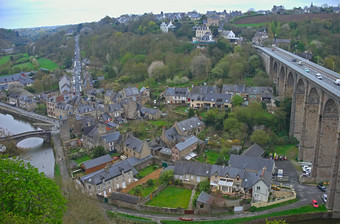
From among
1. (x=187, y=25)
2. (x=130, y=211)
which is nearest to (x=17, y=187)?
(x=130, y=211)

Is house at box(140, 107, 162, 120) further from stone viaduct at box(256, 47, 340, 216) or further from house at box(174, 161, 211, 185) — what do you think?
stone viaduct at box(256, 47, 340, 216)

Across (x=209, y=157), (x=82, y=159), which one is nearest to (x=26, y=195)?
(x=82, y=159)

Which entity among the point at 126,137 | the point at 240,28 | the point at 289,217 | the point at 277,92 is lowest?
the point at 289,217

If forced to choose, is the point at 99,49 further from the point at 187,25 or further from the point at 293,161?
the point at 293,161

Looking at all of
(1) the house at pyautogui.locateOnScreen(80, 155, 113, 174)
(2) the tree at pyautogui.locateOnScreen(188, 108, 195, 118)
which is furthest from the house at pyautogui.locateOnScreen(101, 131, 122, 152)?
(2) the tree at pyautogui.locateOnScreen(188, 108, 195, 118)

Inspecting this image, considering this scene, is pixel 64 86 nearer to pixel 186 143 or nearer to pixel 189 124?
→ pixel 189 124

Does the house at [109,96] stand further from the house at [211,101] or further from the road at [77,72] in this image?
the house at [211,101]

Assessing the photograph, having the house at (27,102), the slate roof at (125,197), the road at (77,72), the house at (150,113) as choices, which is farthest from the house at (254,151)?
the house at (27,102)
